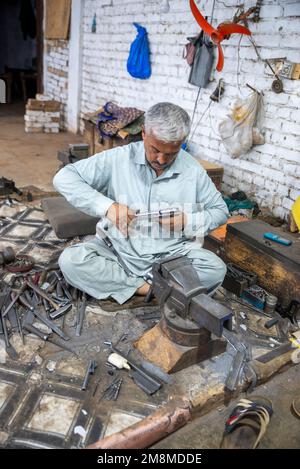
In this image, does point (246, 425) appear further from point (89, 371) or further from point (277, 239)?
point (277, 239)

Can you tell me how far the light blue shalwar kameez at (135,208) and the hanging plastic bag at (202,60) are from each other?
9.24ft

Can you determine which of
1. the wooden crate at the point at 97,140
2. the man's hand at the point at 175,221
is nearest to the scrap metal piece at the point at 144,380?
the man's hand at the point at 175,221

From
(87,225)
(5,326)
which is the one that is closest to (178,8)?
(87,225)

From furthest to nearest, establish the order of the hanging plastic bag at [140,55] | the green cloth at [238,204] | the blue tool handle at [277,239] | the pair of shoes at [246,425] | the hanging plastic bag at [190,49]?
the hanging plastic bag at [140,55] → the hanging plastic bag at [190,49] → the green cloth at [238,204] → the blue tool handle at [277,239] → the pair of shoes at [246,425]

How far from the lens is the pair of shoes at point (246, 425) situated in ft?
6.31

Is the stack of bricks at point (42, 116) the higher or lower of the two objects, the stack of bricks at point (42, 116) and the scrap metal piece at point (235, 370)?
the higher

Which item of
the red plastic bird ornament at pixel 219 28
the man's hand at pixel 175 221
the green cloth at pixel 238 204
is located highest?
the red plastic bird ornament at pixel 219 28

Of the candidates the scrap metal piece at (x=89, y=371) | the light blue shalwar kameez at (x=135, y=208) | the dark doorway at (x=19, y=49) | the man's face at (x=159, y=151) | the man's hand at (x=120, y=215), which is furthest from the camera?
the dark doorway at (x=19, y=49)

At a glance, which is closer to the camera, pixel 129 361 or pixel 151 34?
pixel 129 361

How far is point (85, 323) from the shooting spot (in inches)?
108

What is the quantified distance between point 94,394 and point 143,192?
1.39 metres

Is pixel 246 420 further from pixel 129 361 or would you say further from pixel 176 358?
pixel 129 361

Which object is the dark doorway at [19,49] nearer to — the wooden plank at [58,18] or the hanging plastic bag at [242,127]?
the wooden plank at [58,18]

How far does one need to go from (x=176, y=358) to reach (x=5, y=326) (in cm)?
116
